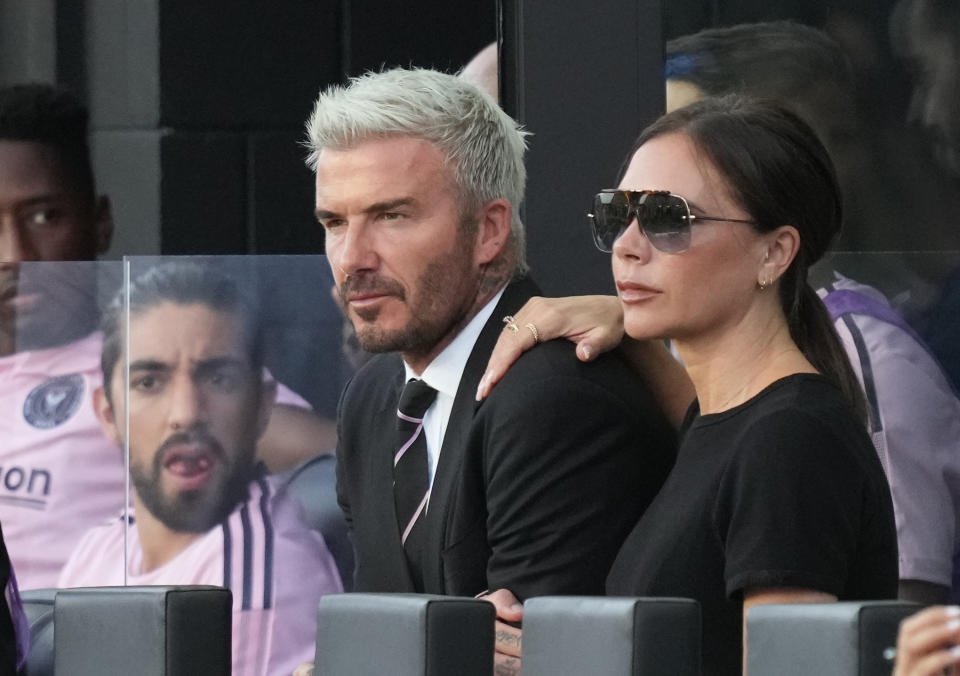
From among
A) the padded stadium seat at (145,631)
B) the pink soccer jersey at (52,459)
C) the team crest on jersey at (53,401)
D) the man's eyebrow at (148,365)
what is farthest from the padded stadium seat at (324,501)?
the padded stadium seat at (145,631)

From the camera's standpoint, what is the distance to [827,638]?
1556 mm

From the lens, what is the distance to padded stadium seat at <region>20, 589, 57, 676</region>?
3096mm

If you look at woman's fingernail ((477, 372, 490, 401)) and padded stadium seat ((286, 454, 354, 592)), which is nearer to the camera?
woman's fingernail ((477, 372, 490, 401))

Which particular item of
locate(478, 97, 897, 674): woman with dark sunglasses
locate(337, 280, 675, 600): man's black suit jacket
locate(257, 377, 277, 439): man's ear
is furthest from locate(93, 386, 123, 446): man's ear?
locate(478, 97, 897, 674): woman with dark sunglasses

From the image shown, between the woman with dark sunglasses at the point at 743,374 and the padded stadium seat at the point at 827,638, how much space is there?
524mm

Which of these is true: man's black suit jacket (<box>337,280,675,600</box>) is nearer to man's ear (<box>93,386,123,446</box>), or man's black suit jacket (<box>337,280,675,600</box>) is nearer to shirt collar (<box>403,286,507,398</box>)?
shirt collar (<box>403,286,507,398</box>)

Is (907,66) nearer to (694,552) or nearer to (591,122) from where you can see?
(591,122)

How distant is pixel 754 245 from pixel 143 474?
68.6 inches

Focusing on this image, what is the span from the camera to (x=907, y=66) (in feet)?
11.8

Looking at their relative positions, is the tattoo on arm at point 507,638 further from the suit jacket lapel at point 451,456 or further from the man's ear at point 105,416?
the man's ear at point 105,416

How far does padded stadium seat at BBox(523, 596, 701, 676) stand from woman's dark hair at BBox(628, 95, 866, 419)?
33.7 inches

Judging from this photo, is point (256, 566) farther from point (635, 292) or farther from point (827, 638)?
point (827, 638)

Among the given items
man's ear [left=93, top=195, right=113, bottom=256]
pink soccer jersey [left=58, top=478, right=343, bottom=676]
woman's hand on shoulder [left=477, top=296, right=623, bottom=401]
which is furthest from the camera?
man's ear [left=93, top=195, right=113, bottom=256]

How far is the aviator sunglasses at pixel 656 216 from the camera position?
2.51 metres
